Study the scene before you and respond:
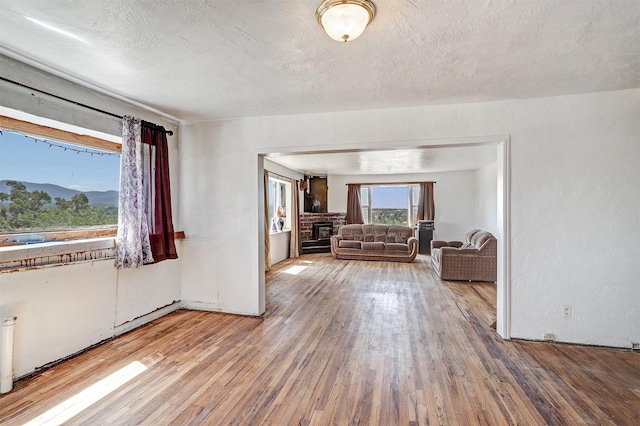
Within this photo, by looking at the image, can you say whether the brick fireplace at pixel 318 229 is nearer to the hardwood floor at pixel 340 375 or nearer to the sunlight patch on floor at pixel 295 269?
the sunlight patch on floor at pixel 295 269

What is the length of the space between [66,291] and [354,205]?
7.62m

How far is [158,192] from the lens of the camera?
333 centimetres

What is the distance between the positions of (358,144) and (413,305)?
2319 mm

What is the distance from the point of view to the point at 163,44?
6.48 feet

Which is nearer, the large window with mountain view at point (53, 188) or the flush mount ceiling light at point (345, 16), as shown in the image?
the flush mount ceiling light at point (345, 16)

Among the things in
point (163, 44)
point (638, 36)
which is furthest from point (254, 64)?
point (638, 36)

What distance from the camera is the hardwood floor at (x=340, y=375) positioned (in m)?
1.84

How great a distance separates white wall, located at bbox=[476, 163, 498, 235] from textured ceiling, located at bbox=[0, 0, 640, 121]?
14.1ft

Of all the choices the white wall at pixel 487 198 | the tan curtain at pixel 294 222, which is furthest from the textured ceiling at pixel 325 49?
the tan curtain at pixel 294 222

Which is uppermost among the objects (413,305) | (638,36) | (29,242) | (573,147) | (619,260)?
(638,36)

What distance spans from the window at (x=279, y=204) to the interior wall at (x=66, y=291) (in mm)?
4085

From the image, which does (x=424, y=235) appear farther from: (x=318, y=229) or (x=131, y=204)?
(x=131, y=204)

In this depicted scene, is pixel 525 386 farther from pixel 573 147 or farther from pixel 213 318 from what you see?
pixel 213 318

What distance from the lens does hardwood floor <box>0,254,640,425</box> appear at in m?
1.84
